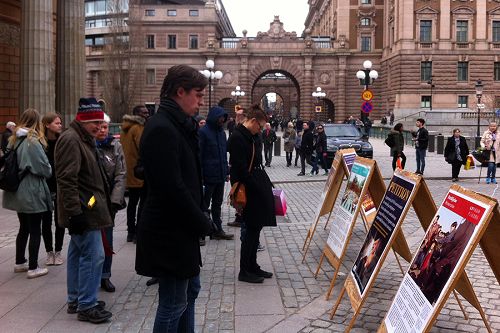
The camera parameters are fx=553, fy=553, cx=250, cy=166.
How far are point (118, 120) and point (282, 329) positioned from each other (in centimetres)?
3964

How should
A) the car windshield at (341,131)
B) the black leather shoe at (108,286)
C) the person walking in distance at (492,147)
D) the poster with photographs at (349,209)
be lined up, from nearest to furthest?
the poster with photographs at (349,209), the black leather shoe at (108,286), the person walking in distance at (492,147), the car windshield at (341,131)

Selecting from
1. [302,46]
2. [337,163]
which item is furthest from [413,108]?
[337,163]

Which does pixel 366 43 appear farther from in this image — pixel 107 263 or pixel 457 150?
pixel 107 263

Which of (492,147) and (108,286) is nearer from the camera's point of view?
(108,286)

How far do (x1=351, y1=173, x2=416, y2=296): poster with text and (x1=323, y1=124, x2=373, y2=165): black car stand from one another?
50.8 feet

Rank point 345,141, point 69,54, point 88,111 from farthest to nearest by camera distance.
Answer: point 345,141, point 69,54, point 88,111

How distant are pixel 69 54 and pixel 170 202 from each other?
17.5m

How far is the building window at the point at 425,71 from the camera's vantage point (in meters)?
59.0

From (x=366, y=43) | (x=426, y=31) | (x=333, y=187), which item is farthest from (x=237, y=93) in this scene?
(x=333, y=187)

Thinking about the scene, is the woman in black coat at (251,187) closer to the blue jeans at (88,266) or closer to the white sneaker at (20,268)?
the blue jeans at (88,266)

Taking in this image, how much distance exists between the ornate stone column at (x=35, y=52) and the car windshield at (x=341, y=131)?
11.9 m

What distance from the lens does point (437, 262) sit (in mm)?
4055

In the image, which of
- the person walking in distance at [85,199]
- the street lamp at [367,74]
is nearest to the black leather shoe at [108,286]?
the person walking in distance at [85,199]

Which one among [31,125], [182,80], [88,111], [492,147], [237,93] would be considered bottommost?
[492,147]
